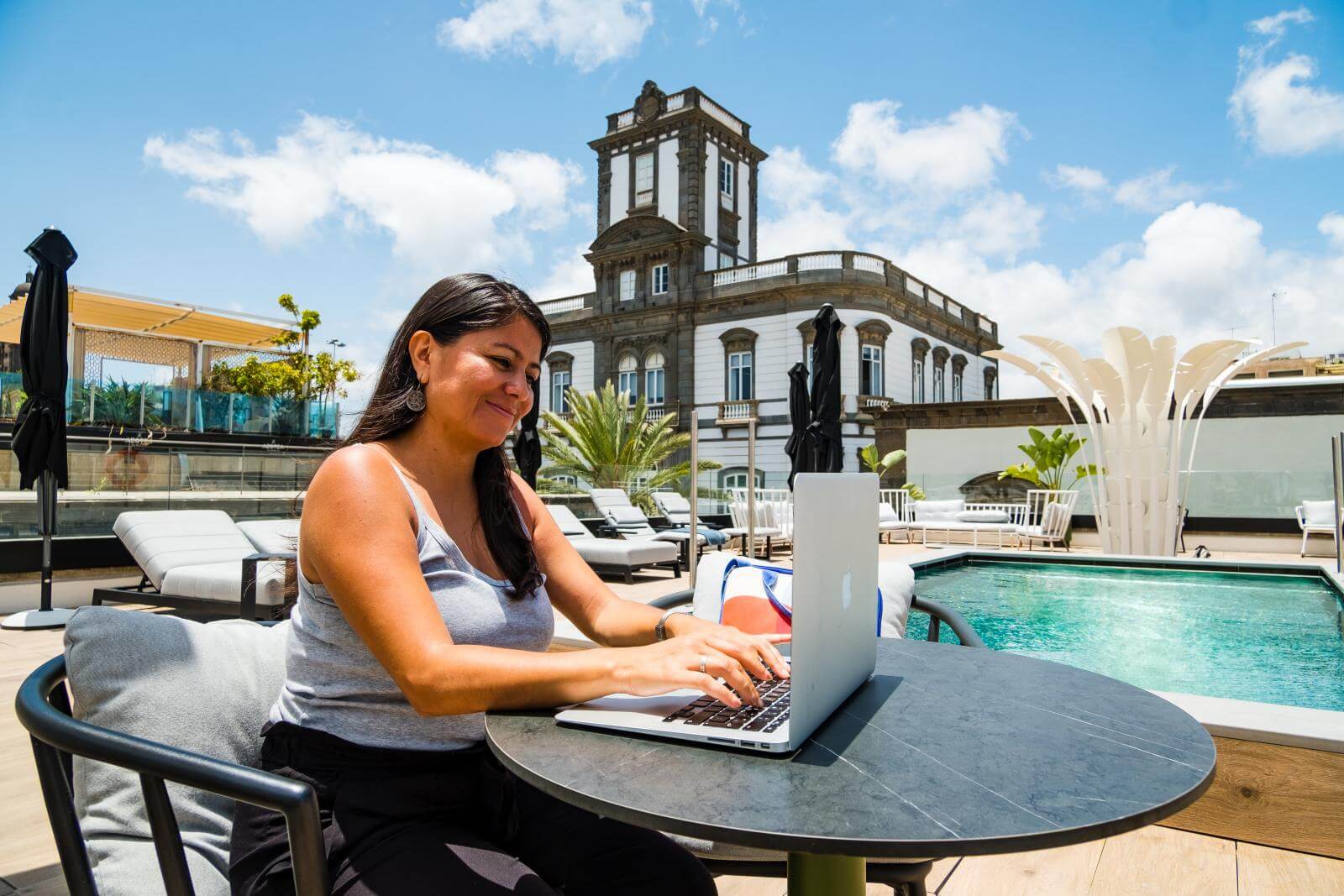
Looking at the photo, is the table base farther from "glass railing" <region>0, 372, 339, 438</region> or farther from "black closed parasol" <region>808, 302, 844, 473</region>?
"glass railing" <region>0, 372, 339, 438</region>

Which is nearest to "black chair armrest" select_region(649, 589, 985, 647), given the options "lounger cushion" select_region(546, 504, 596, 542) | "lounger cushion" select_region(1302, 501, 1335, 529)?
"lounger cushion" select_region(546, 504, 596, 542)

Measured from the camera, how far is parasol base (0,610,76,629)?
556cm

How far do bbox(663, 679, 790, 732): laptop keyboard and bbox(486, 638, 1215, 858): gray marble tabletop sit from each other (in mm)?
51

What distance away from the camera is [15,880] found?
2.01 m

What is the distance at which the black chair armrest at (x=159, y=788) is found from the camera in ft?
2.80

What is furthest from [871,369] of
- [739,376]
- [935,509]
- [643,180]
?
[643,180]

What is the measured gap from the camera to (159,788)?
92cm

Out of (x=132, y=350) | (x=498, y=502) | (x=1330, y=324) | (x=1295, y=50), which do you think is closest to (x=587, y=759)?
(x=498, y=502)

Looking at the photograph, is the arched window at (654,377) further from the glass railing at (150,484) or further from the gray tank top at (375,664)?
the gray tank top at (375,664)

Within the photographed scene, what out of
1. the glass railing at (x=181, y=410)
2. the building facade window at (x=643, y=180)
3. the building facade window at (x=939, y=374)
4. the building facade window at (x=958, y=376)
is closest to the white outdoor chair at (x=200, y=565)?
the glass railing at (x=181, y=410)

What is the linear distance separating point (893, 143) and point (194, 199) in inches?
838

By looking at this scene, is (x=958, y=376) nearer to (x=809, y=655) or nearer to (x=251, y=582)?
(x=251, y=582)

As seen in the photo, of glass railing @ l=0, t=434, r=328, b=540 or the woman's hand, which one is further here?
glass railing @ l=0, t=434, r=328, b=540

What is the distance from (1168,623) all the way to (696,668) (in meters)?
6.49
